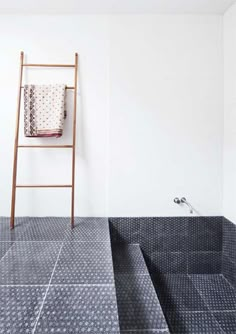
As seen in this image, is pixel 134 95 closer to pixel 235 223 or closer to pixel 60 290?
pixel 235 223

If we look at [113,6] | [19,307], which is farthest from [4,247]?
[113,6]

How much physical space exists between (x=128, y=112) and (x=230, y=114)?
86cm

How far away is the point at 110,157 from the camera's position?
2.31m

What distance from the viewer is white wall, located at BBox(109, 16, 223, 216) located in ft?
7.43

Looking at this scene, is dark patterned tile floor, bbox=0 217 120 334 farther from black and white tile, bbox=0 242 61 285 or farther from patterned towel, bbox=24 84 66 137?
patterned towel, bbox=24 84 66 137

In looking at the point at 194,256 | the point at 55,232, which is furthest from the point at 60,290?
the point at 194,256

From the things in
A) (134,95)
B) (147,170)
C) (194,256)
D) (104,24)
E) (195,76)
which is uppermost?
(104,24)

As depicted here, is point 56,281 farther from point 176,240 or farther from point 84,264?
point 176,240

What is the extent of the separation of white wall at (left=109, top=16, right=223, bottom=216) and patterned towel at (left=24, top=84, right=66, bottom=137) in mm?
447

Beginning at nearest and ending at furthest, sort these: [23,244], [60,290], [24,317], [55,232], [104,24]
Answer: [24,317], [60,290], [23,244], [55,232], [104,24]

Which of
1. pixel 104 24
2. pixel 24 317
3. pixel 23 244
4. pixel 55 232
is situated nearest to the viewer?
pixel 24 317

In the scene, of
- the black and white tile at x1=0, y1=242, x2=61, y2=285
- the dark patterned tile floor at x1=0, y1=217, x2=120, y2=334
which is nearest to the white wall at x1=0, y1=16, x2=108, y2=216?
the dark patterned tile floor at x1=0, y1=217, x2=120, y2=334

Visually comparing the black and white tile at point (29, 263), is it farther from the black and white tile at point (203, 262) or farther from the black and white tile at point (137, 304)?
the black and white tile at point (203, 262)

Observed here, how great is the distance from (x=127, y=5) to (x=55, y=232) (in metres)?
1.89
